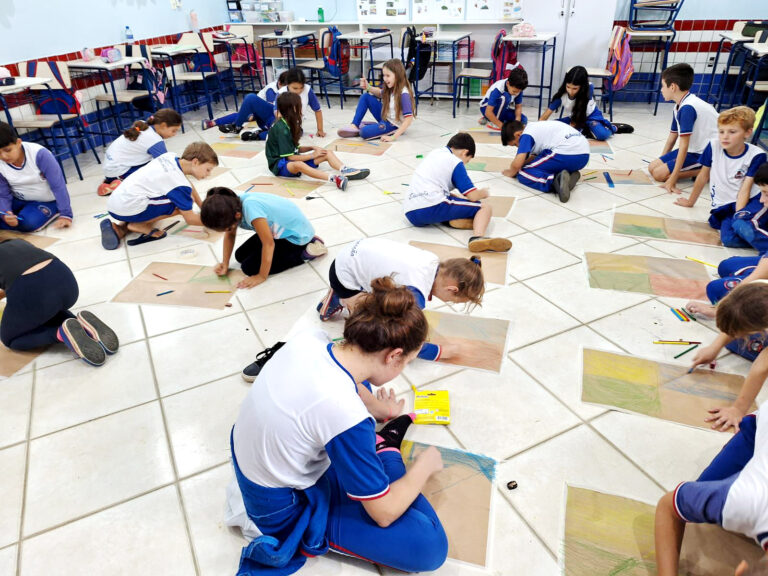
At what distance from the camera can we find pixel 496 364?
7.16 ft

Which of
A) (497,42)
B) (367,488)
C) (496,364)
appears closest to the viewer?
(367,488)

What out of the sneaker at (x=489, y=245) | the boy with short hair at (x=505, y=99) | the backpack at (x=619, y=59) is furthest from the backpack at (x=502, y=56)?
the sneaker at (x=489, y=245)

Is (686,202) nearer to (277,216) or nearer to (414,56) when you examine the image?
(277,216)

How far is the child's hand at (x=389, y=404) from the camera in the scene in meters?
1.83

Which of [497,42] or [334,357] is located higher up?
[497,42]

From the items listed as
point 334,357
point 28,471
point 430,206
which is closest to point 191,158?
point 430,206

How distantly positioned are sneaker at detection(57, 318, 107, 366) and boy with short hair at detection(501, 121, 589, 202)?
3135mm

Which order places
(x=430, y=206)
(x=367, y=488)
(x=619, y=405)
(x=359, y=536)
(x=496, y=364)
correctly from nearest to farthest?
(x=367, y=488)
(x=359, y=536)
(x=619, y=405)
(x=496, y=364)
(x=430, y=206)

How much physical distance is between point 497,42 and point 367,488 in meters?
5.99

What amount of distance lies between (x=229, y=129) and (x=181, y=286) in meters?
3.42

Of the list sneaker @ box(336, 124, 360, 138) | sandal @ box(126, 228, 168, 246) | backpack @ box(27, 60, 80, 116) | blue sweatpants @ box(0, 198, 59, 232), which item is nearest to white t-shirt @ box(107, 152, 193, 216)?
sandal @ box(126, 228, 168, 246)

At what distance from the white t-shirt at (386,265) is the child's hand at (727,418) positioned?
1138mm

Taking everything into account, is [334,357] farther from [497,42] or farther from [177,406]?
[497,42]

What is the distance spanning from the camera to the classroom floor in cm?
152
